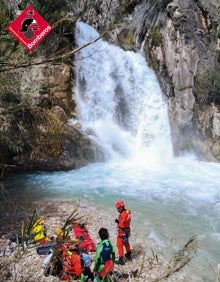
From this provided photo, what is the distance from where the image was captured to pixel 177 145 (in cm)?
1962

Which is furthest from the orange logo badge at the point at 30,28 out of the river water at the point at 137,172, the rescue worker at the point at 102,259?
the rescue worker at the point at 102,259

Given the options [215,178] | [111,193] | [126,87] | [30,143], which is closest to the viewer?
[111,193]

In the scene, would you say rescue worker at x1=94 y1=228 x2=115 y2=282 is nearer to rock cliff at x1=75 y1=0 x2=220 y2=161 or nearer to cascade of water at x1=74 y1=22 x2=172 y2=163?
cascade of water at x1=74 y1=22 x2=172 y2=163

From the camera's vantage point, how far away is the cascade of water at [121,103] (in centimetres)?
1755

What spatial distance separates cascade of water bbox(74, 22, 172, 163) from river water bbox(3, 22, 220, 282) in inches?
2.1

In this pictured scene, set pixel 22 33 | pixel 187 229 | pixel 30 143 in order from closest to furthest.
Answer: pixel 22 33 < pixel 187 229 < pixel 30 143

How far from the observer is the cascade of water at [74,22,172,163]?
17547 mm

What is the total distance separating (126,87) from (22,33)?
52.7 feet

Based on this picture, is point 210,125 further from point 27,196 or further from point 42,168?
point 27,196

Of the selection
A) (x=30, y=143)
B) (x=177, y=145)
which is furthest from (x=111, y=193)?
(x=177, y=145)

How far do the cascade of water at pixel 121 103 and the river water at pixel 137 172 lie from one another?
5 centimetres

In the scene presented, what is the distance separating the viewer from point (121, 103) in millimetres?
19016

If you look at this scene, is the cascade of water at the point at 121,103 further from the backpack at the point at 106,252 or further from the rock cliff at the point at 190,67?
the backpack at the point at 106,252

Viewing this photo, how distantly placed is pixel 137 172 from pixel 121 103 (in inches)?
204
